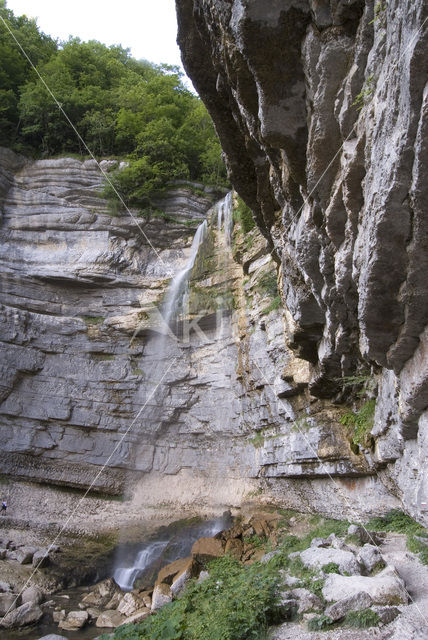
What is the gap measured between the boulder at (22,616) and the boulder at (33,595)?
60 centimetres

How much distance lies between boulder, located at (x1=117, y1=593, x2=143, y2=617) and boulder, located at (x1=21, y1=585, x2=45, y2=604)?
75.7 inches

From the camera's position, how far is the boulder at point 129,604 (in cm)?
870

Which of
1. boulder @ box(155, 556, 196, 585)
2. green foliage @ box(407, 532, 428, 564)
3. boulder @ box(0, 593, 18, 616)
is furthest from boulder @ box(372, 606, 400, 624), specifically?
boulder @ box(0, 593, 18, 616)

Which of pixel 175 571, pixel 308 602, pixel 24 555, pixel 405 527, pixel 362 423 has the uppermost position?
pixel 362 423

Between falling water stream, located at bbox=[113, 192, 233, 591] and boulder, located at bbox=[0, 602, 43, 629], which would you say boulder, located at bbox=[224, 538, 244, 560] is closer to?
falling water stream, located at bbox=[113, 192, 233, 591]

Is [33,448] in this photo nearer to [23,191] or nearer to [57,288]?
[57,288]

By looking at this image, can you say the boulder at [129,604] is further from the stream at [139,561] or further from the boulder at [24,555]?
the boulder at [24,555]

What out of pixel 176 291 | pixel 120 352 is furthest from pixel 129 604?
pixel 176 291

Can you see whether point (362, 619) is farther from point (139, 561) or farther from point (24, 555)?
point (24, 555)

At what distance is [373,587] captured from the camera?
514 cm

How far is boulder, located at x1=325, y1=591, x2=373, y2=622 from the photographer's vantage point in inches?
187

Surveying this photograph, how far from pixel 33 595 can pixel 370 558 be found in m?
7.62

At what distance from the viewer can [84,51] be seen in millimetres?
21094

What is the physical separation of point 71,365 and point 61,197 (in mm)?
6405
